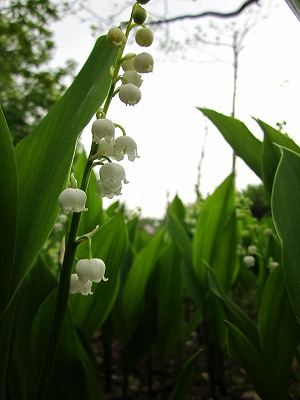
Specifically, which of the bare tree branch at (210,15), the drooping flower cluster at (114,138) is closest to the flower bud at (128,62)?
the drooping flower cluster at (114,138)

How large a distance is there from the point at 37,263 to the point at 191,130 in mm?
1604

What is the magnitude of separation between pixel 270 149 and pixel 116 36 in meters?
0.43

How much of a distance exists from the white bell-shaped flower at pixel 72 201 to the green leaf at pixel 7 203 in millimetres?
99

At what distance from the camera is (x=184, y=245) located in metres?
1.43

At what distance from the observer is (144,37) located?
1.79 ft

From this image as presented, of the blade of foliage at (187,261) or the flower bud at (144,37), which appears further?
the blade of foliage at (187,261)

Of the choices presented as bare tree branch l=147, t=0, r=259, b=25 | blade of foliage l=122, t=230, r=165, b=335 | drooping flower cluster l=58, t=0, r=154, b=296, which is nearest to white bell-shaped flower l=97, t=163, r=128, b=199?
drooping flower cluster l=58, t=0, r=154, b=296

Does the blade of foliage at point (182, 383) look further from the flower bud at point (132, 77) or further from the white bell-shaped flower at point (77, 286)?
the flower bud at point (132, 77)

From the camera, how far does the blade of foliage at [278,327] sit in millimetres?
905

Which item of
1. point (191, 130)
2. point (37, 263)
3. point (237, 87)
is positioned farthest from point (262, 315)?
point (237, 87)

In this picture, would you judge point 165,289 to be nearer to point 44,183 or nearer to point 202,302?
point 202,302

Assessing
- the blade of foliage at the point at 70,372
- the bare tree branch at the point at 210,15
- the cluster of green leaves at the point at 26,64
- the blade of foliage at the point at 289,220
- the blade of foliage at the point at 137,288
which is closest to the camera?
the blade of foliage at the point at 289,220

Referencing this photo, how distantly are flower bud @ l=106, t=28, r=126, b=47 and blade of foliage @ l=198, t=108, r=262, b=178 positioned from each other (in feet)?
1.21

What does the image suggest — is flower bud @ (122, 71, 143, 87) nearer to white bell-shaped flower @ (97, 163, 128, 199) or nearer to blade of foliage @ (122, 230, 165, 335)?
white bell-shaped flower @ (97, 163, 128, 199)
